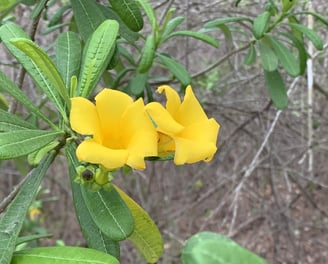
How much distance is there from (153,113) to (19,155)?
21 centimetres

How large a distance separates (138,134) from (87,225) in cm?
27

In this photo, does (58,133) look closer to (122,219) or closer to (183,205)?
(122,219)

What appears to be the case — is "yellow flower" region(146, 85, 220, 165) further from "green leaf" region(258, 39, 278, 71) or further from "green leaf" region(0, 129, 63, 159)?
"green leaf" region(258, 39, 278, 71)

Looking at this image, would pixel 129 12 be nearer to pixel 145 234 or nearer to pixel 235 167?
pixel 145 234

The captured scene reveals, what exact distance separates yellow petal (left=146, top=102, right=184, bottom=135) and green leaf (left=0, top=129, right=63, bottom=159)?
201mm

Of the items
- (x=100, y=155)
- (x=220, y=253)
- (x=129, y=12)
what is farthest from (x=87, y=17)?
(x=220, y=253)

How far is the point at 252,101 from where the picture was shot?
303cm

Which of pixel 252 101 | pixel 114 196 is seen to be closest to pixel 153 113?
pixel 114 196

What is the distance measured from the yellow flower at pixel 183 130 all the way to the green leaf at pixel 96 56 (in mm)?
132

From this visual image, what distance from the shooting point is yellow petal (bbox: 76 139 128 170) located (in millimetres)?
797

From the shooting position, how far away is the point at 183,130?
2.86 ft

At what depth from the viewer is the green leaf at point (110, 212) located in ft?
3.00

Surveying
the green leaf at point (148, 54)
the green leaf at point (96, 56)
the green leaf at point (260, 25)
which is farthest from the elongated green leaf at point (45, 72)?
the green leaf at point (260, 25)

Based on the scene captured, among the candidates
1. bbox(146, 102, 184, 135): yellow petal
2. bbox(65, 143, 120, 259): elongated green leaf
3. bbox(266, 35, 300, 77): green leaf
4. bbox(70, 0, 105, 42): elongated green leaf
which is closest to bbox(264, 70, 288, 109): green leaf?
bbox(266, 35, 300, 77): green leaf
